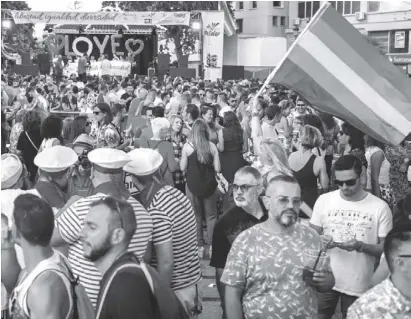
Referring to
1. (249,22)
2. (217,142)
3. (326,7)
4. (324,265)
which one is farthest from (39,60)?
(249,22)

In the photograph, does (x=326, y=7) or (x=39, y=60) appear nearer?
(x=326, y=7)

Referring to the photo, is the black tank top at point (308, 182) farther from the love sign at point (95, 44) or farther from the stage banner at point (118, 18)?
the love sign at point (95, 44)

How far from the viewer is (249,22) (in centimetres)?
7369

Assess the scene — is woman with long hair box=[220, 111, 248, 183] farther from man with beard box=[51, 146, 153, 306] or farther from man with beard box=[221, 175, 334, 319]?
man with beard box=[221, 175, 334, 319]

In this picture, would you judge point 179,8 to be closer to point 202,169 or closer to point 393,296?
point 202,169

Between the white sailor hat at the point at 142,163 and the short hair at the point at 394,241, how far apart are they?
2.19m

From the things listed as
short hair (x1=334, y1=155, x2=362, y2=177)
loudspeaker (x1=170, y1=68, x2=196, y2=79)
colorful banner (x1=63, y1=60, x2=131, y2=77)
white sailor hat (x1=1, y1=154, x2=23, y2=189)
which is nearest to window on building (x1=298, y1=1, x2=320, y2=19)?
colorful banner (x1=63, y1=60, x2=131, y2=77)

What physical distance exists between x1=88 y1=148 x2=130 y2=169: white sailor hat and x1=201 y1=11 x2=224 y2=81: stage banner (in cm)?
2411

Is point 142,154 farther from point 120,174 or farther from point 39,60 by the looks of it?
point 39,60

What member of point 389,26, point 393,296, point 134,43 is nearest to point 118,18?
point 134,43

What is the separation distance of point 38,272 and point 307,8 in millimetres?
57467

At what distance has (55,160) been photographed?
5.39 meters

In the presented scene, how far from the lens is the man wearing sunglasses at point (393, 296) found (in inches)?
125

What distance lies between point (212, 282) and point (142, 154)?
3128 mm
